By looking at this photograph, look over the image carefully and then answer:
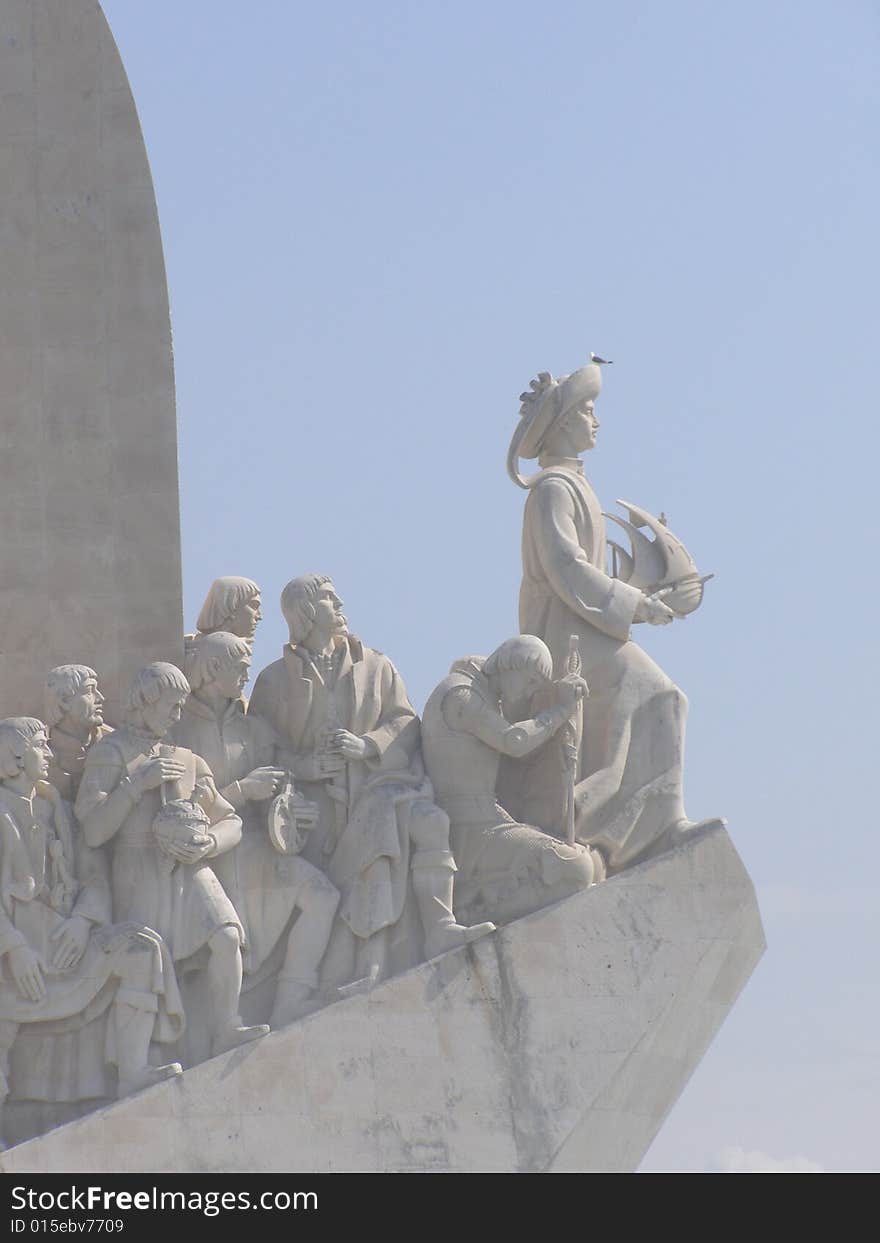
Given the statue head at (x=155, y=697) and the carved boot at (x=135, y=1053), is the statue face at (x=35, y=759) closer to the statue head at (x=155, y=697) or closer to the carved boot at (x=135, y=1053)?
the statue head at (x=155, y=697)

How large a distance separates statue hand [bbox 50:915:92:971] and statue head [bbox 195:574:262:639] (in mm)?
1543

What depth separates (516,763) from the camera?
1498 centimetres

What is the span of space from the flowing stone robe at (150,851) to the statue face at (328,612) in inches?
34.6

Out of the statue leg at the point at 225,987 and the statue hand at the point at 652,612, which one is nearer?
the statue leg at the point at 225,987

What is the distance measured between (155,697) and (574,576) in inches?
76.6

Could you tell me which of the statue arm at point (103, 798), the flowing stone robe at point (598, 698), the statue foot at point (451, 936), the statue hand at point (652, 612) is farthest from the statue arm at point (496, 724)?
the statue arm at point (103, 798)

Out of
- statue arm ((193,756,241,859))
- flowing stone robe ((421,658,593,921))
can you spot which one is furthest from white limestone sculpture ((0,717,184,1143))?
flowing stone robe ((421,658,593,921))

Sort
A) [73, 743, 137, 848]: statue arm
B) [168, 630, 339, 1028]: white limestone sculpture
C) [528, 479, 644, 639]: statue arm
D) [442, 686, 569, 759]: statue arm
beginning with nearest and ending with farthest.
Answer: [73, 743, 137, 848]: statue arm
[168, 630, 339, 1028]: white limestone sculpture
[442, 686, 569, 759]: statue arm
[528, 479, 644, 639]: statue arm

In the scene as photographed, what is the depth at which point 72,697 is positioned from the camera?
14.6m

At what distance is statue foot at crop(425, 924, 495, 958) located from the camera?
47.3 feet

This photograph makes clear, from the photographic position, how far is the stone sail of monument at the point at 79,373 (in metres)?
15.0

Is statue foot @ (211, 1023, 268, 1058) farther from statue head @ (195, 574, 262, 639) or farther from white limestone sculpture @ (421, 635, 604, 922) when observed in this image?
statue head @ (195, 574, 262, 639)

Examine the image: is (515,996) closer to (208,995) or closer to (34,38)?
(208,995)

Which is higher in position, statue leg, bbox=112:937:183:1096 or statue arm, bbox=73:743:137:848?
statue arm, bbox=73:743:137:848
